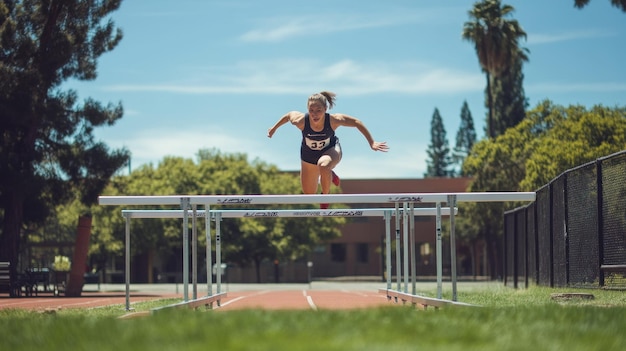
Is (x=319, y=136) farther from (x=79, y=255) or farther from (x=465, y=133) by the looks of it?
(x=465, y=133)

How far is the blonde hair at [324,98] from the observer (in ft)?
45.8

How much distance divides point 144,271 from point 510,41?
34.6m

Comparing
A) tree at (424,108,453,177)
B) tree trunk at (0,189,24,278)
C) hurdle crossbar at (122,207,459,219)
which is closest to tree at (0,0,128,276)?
tree trunk at (0,189,24,278)

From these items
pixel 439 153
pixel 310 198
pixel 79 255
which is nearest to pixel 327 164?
pixel 310 198

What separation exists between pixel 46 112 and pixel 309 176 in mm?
26157

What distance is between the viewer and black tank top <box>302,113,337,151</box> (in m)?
14.1

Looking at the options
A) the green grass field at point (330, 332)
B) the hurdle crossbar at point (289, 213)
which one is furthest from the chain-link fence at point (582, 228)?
the green grass field at point (330, 332)

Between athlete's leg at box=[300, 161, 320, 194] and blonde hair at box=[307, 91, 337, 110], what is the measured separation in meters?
0.89

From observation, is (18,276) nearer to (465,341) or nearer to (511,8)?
(465,341)

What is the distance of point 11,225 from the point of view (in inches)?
1519

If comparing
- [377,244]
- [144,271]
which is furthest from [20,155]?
[377,244]

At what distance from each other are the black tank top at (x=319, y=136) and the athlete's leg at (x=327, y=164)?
11 centimetres

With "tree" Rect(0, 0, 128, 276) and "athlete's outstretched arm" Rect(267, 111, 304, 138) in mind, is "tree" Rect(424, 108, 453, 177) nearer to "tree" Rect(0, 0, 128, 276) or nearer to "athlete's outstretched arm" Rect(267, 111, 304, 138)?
"tree" Rect(0, 0, 128, 276)

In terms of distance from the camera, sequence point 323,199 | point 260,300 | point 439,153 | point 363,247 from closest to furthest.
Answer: point 323,199, point 260,300, point 363,247, point 439,153
